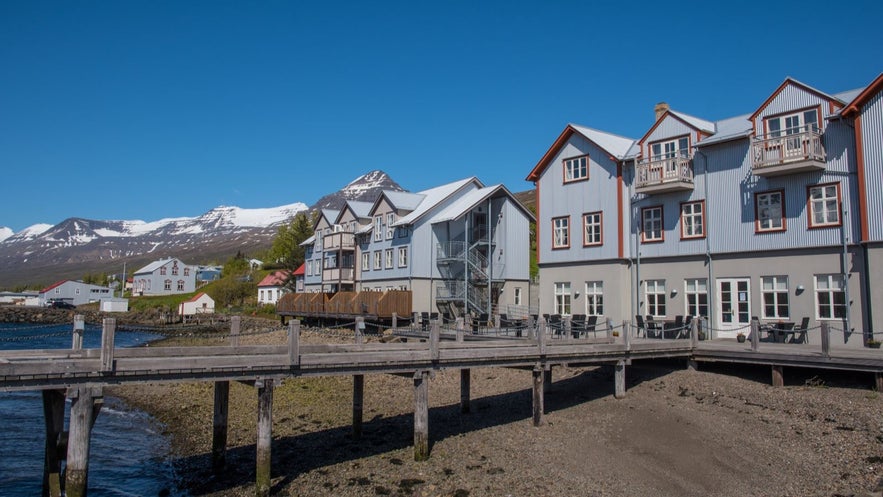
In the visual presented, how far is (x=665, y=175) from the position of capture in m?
29.0

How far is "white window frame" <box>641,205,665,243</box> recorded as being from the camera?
97.2 ft

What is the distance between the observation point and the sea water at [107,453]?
14.9 m

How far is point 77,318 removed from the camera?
42.3ft

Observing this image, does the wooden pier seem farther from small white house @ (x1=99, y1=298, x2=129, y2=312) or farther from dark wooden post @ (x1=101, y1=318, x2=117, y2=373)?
small white house @ (x1=99, y1=298, x2=129, y2=312)

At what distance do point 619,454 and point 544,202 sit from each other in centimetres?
2066

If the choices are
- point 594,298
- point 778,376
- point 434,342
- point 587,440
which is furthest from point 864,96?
point 434,342

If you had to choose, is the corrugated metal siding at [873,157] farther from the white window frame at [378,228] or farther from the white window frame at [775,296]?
the white window frame at [378,228]

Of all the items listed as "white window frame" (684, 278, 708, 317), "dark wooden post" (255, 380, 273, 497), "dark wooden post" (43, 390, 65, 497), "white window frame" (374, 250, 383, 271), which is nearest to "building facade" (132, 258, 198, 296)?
"white window frame" (374, 250, 383, 271)

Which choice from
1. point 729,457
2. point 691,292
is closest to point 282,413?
point 729,457

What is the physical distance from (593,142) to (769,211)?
9.15 meters

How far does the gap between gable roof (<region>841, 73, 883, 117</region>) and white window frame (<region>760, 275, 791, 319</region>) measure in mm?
6828

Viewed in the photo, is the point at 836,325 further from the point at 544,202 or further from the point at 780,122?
the point at 544,202

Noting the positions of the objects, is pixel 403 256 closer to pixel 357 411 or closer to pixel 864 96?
pixel 357 411

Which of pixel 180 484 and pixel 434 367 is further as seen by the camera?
pixel 434 367
